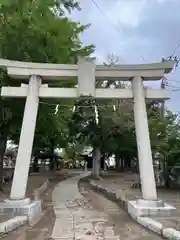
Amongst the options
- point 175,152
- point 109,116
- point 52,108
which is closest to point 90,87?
point 52,108

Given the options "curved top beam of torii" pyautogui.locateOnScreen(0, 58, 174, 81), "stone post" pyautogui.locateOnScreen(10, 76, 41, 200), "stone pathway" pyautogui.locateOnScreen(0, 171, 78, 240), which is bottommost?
"stone pathway" pyautogui.locateOnScreen(0, 171, 78, 240)

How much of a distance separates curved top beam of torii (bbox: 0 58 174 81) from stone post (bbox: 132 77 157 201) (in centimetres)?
30

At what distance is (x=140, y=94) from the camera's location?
400 inches

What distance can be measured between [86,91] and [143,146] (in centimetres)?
224

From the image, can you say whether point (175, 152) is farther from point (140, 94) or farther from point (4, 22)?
point (4, 22)

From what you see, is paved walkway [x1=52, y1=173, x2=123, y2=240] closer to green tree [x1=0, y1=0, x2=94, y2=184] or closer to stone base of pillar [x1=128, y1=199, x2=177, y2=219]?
stone base of pillar [x1=128, y1=199, x2=177, y2=219]

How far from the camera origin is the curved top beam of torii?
9.98 metres

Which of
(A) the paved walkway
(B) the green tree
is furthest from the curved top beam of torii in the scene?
(A) the paved walkway

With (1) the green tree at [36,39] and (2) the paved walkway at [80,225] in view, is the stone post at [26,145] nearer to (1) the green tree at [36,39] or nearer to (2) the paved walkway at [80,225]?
(2) the paved walkway at [80,225]

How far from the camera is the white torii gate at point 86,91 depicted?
9633 mm

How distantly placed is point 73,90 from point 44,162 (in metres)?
43.2

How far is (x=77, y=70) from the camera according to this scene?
33.3ft

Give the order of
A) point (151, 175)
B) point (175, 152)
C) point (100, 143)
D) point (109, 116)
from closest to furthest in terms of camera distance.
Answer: point (151, 175), point (175, 152), point (109, 116), point (100, 143)

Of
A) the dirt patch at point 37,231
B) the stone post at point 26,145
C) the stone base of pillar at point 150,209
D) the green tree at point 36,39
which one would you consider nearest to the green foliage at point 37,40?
the green tree at point 36,39
